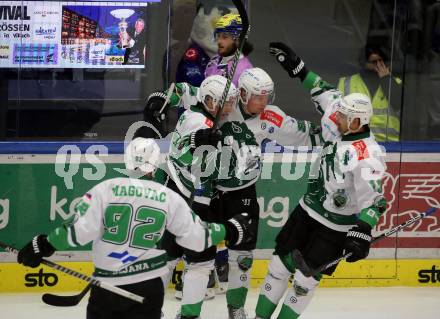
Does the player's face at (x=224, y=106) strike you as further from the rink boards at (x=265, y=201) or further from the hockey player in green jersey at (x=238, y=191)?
the rink boards at (x=265, y=201)

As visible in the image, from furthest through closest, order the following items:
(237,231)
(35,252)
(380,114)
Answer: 1. (380,114)
2. (237,231)
3. (35,252)

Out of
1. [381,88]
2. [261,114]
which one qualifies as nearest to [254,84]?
Result: [261,114]

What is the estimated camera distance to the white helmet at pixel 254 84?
612 cm

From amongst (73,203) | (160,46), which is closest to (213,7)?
(160,46)

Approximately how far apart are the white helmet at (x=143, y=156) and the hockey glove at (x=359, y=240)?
1.18 m

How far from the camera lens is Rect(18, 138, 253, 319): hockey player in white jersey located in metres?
4.72

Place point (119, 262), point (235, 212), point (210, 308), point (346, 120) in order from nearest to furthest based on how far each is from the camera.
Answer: point (119, 262), point (346, 120), point (235, 212), point (210, 308)

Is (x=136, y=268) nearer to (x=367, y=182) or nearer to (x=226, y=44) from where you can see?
(x=367, y=182)

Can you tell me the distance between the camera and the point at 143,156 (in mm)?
4902

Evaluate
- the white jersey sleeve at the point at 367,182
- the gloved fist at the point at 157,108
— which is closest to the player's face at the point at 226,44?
the gloved fist at the point at 157,108

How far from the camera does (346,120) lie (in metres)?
5.78

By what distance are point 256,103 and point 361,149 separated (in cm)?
70

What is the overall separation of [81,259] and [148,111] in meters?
1.12

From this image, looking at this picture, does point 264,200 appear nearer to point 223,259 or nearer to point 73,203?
point 223,259
